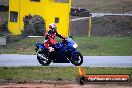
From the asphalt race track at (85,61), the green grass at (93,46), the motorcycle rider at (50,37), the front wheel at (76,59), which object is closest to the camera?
the motorcycle rider at (50,37)

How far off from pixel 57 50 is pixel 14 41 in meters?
15.7

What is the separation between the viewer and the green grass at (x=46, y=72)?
1612cm

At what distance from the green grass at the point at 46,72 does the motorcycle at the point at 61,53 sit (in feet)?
3.22

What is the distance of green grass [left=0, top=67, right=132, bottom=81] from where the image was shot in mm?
16125

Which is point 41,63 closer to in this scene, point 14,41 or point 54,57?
point 54,57

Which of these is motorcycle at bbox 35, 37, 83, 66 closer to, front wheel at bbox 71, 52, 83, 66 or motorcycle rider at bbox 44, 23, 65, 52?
front wheel at bbox 71, 52, 83, 66

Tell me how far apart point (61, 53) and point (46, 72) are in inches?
86.1

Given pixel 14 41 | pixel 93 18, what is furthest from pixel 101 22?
pixel 14 41

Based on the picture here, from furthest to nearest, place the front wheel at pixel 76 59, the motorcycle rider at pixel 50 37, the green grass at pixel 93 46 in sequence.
A: the green grass at pixel 93 46, the front wheel at pixel 76 59, the motorcycle rider at pixel 50 37

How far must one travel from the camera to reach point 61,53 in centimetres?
1938

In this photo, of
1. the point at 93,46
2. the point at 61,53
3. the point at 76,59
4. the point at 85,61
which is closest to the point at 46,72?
the point at 61,53

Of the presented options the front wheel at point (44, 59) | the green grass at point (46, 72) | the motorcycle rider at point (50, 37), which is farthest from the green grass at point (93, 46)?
the green grass at point (46, 72)

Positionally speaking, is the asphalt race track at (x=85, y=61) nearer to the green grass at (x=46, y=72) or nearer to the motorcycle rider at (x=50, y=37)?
the motorcycle rider at (x=50, y=37)

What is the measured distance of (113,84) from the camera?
14430mm
